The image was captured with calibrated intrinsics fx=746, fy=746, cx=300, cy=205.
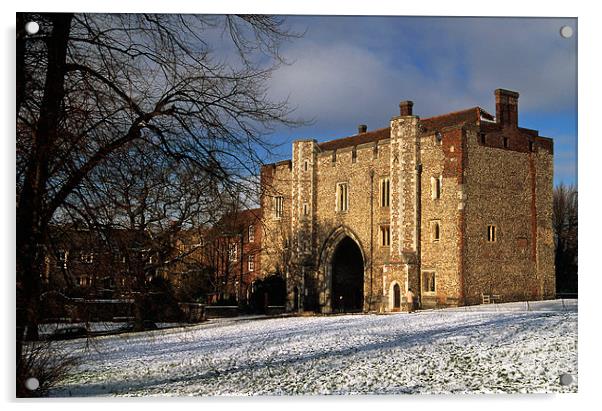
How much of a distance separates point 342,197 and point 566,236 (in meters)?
8.49

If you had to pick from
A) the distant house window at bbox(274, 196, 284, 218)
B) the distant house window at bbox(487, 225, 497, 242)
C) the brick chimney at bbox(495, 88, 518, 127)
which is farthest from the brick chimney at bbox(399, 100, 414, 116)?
the distant house window at bbox(487, 225, 497, 242)

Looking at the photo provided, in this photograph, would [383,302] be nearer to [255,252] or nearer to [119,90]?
[255,252]

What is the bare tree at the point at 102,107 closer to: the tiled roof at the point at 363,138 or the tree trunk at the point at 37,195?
the tree trunk at the point at 37,195

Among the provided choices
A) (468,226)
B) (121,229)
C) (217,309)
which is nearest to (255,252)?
(217,309)

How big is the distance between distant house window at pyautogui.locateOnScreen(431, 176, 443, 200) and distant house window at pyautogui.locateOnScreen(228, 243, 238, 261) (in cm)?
933

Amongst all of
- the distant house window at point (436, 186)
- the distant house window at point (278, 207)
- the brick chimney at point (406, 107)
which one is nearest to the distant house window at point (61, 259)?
the distant house window at point (278, 207)

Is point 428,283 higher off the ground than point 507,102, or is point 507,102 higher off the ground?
point 507,102

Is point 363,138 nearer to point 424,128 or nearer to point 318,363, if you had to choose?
point 424,128

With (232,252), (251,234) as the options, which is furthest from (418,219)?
(251,234)

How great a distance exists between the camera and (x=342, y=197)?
1733cm

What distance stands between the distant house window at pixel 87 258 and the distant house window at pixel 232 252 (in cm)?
232

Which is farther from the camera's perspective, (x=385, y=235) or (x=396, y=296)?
(x=385, y=235)

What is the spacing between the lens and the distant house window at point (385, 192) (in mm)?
17672

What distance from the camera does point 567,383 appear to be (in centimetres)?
725
